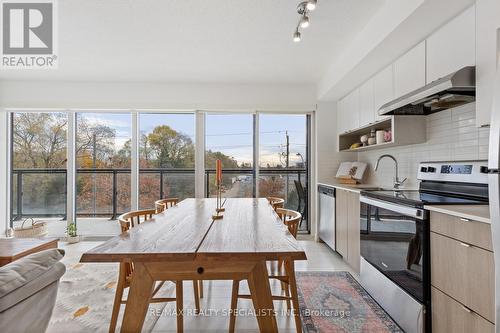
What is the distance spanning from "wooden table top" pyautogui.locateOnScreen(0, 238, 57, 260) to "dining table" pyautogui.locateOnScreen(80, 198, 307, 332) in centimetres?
136

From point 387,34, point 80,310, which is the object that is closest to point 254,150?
point 387,34

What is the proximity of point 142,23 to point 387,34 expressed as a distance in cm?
222

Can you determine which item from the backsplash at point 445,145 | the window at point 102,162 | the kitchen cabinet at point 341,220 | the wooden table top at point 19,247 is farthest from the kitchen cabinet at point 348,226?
the window at point 102,162

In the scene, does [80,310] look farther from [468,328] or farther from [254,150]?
[254,150]

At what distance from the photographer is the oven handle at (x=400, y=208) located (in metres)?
1.72

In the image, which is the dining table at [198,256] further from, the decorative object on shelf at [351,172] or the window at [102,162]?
the window at [102,162]

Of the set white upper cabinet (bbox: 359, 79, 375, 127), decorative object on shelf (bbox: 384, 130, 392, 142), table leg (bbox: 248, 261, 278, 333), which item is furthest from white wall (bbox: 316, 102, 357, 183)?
table leg (bbox: 248, 261, 278, 333)

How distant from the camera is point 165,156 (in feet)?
14.3

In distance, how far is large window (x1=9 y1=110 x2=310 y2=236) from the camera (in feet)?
14.1

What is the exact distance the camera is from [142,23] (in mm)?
2547

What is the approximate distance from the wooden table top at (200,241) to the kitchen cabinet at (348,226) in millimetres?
1385

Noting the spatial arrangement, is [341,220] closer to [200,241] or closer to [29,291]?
[200,241]

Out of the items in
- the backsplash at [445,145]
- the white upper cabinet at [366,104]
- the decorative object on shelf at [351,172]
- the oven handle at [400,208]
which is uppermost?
the white upper cabinet at [366,104]

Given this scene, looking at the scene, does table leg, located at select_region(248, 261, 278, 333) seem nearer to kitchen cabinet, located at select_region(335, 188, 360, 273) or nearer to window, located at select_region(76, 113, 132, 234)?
kitchen cabinet, located at select_region(335, 188, 360, 273)
